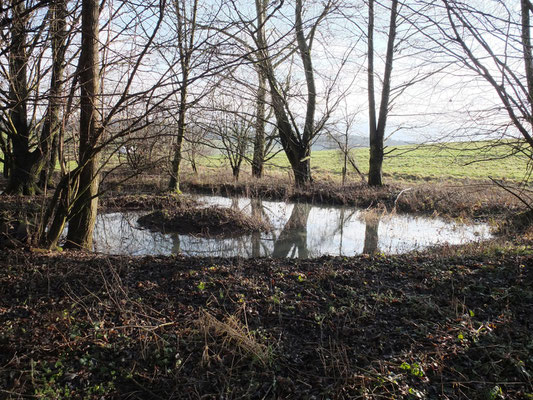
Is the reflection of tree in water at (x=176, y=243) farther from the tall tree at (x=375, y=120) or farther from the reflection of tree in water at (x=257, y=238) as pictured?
the tall tree at (x=375, y=120)

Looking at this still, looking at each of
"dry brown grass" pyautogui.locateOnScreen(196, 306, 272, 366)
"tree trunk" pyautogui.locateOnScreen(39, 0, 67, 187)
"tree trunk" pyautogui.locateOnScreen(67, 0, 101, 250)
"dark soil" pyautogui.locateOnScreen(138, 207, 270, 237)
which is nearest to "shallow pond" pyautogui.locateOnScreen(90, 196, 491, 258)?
"dark soil" pyautogui.locateOnScreen(138, 207, 270, 237)

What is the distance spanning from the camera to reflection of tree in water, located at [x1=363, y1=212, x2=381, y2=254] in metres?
8.08

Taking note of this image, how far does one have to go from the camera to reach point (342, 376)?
2.80 m

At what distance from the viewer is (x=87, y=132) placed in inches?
215

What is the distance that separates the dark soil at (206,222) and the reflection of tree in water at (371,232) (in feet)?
8.12

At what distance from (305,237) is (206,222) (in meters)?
2.50

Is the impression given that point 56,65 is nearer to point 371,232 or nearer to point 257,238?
point 257,238

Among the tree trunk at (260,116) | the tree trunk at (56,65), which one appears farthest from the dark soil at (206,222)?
the tree trunk at (56,65)

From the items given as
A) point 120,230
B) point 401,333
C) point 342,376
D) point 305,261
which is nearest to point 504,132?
point 305,261

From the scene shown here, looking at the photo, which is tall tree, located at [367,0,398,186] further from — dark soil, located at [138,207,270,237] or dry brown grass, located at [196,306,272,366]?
dry brown grass, located at [196,306,272,366]

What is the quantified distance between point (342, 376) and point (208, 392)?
971 mm

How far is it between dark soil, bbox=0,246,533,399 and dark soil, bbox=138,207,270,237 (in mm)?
4516

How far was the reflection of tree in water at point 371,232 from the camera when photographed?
26.5 feet

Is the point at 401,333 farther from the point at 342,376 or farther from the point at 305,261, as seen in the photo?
the point at 305,261
